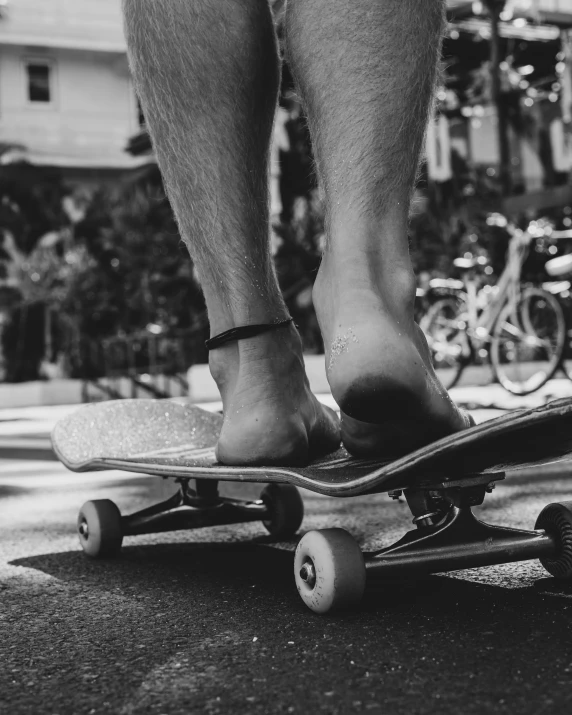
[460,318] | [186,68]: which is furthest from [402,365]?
[460,318]

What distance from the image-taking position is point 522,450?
1.02 m

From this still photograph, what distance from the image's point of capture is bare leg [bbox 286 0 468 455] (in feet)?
3.79

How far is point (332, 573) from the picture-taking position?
3.41 ft

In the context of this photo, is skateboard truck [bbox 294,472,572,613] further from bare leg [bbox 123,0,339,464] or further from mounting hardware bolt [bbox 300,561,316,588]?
bare leg [bbox 123,0,339,464]

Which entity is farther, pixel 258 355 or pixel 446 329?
pixel 446 329

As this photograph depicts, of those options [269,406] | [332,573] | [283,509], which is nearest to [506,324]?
[283,509]

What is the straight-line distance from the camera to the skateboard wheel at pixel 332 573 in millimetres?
1040

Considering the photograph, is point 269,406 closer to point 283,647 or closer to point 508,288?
point 283,647

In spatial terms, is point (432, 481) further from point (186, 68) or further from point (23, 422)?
point (23, 422)

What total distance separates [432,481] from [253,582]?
312 millimetres

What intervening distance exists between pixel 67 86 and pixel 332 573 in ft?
73.4

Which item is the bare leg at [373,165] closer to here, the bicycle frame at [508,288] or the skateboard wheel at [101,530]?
the skateboard wheel at [101,530]

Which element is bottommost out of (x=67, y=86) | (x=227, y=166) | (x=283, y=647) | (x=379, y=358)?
(x=283, y=647)

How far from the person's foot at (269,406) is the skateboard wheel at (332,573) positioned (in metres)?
0.21
